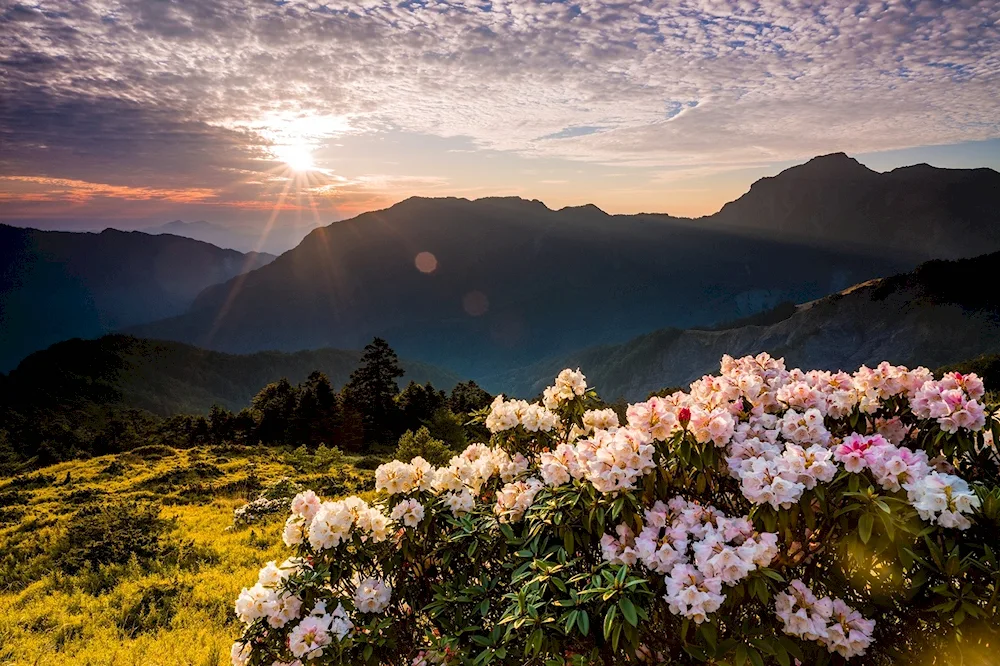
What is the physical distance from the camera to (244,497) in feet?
66.4

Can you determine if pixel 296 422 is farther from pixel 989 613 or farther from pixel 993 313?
pixel 993 313

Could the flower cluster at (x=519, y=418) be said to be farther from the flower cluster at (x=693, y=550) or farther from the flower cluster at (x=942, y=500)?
the flower cluster at (x=942, y=500)

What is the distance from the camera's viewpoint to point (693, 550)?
378 centimetres

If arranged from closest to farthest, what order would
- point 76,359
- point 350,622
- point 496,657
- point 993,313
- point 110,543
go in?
point 496,657
point 350,622
point 110,543
point 993,313
point 76,359

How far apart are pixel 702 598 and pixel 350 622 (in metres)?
2.88

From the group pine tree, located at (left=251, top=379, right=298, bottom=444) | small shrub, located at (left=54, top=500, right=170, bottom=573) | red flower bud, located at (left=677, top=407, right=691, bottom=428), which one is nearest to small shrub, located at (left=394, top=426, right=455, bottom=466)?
small shrub, located at (left=54, top=500, right=170, bottom=573)

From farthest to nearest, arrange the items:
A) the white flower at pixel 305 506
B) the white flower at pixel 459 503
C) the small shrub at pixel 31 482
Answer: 1. the small shrub at pixel 31 482
2. the white flower at pixel 305 506
3. the white flower at pixel 459 503

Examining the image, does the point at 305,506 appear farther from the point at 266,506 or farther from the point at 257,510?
the point at 266,506

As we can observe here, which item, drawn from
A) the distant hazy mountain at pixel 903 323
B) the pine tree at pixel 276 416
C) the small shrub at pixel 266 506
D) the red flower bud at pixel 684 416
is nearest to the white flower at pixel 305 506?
the red flower bud at pixel 684 416

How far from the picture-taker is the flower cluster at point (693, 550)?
3340 mm

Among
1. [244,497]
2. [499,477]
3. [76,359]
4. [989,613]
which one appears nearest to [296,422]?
[244,497]

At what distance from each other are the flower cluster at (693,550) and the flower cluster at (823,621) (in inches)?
16.0

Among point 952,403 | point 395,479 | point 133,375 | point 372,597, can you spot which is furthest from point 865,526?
point 133,375

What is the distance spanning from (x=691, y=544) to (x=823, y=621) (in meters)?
0.91
